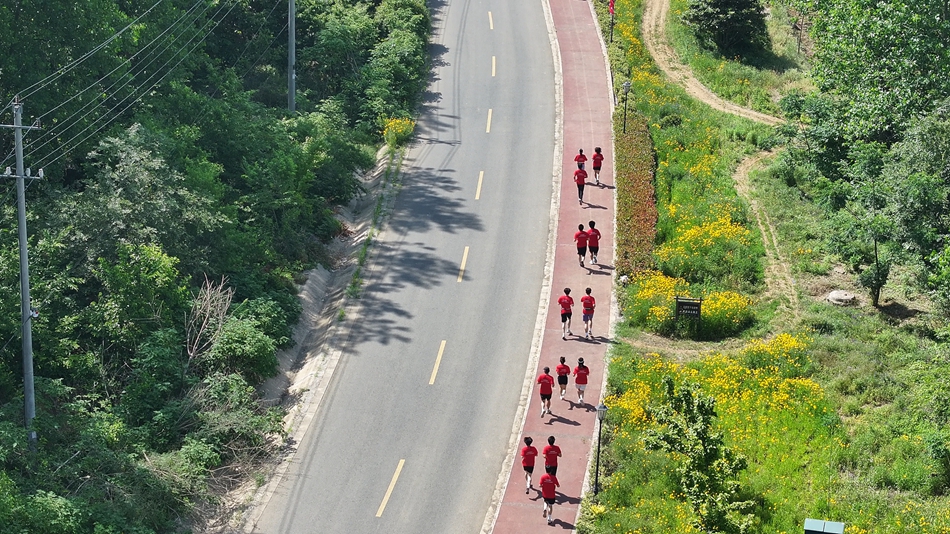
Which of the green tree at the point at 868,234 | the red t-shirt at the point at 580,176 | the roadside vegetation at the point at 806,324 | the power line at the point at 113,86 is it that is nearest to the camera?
the roadside vegetation at the point at 806,324

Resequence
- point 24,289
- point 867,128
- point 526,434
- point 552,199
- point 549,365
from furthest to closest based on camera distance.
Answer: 1. point 552,199
2. point 867,128
3. point 549,365
4. point 526,434
5. point 24,289

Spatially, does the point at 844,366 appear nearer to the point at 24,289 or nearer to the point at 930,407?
the point at 930,407

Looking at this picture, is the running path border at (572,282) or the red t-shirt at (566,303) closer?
the running path border at (572,282)

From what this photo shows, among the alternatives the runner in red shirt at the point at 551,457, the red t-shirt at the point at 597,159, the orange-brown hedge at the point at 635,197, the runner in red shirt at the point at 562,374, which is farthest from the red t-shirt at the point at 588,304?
the red t-shirt at the point at 597,159

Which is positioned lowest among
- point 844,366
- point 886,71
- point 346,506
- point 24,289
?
point 346,506

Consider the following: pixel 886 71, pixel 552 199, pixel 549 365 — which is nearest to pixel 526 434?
pixel 549 365

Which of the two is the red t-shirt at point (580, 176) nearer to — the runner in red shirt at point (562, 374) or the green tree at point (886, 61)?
the green tree at point (886, 61)
